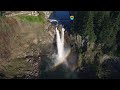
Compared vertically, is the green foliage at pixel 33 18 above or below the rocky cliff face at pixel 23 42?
above

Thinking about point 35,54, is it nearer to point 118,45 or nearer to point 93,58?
point 93,58

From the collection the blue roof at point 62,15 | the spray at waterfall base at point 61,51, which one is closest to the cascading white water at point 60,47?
the spray at waterfall base at point 61,51

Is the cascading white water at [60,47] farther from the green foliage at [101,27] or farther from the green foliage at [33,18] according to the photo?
the green foliage at [101,27]

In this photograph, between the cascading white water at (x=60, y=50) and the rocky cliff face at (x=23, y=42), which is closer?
the rocky cliff face at (x=23, y=42)

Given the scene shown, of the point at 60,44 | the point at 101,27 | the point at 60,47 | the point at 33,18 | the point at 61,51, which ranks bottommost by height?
the point at 61,51

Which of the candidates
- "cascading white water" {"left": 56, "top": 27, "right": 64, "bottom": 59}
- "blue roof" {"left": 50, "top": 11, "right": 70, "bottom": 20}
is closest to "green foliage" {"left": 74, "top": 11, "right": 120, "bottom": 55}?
"blue roof" {"left": 50, "top": 11, "right": 70, "bottom": 20}

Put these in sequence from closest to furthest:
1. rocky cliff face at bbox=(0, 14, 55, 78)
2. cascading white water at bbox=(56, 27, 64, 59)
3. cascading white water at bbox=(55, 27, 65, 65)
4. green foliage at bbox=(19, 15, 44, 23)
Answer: rocky cliff face at bbox=(0, 14, 55, 78), cascading white water at bbox=(55, 27, 65, 65), cascading white water at bbox=(56, 27, 64, 59), green foliage at bbox=(19, 15, 44, 23)

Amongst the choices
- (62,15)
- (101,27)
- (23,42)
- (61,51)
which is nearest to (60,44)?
(61,51)

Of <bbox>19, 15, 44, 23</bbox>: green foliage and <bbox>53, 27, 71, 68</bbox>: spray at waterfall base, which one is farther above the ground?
<bbox>19, 15, 44, 23</bbox>: green foliage

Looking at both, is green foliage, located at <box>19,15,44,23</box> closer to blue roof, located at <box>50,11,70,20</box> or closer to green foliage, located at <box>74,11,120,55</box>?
blue roof, located at <box>50,11,70,20</box>

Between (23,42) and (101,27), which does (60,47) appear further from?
(101,27)

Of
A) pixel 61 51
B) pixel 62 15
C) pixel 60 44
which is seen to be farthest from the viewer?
pixel 60 44
